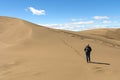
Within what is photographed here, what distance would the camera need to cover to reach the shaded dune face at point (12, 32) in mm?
A: 27911

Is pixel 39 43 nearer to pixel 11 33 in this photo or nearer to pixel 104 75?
pixel 11 33

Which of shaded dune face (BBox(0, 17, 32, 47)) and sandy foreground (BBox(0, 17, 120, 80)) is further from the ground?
shaded dune face (BBox(0, 17, 32, 47))

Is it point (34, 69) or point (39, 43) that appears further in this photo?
point (39, 43)

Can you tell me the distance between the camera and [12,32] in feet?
107

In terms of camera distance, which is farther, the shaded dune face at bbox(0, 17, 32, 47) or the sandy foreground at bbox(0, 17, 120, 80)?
the shaded dune face at bbox(0, 17, 32, 47)

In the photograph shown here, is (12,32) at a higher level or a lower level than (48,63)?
higher

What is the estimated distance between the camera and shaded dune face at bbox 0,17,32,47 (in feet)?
91.6

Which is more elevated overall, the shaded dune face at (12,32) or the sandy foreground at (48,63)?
the shaded dune face at (12,32)

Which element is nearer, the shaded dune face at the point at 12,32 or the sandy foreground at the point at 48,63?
the sandy foreground at the point at 48,63

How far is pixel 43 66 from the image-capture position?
16641 millimetres

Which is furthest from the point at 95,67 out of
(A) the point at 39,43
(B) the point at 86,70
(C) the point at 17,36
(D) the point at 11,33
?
(D) the point at 11,33

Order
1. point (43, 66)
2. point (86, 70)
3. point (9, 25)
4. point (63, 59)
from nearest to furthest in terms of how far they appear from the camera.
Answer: point (86, 70)
point (43, 66)
point (63, 59)
point (9, 25)

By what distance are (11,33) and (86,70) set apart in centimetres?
1902

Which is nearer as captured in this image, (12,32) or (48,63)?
(48,63)
